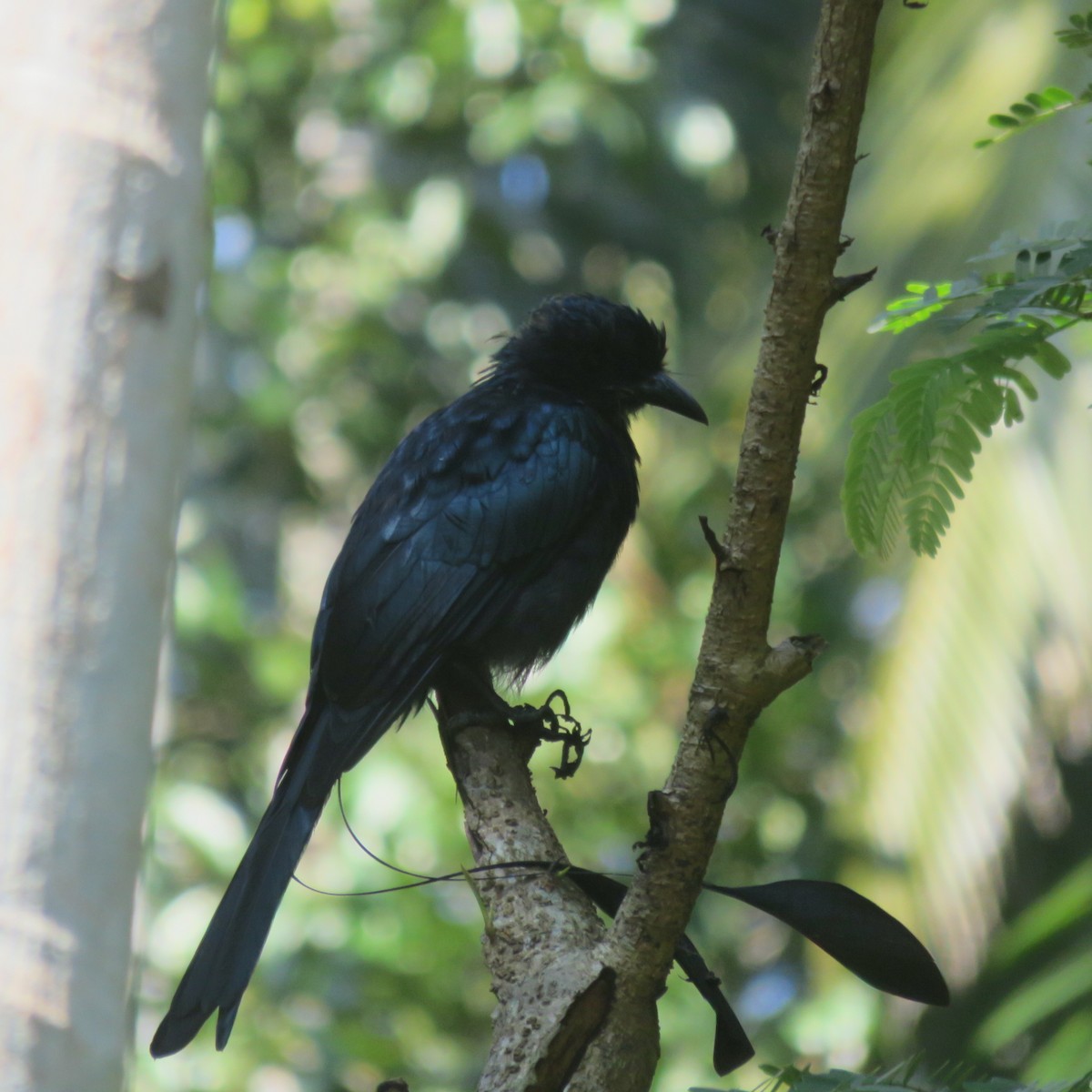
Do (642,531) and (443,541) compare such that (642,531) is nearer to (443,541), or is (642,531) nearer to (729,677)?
(443,541)

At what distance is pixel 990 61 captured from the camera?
5.48 m

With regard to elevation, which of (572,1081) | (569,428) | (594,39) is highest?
(594,39)

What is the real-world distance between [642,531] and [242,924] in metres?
5.43

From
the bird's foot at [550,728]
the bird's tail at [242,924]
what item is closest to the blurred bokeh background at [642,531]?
the bird's tail at [242,924]

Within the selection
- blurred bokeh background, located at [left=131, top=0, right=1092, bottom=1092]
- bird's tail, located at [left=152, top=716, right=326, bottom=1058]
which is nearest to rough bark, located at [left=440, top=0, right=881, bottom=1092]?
bird's tail, located at [left=152, top=716, right=326, bottom=1058]

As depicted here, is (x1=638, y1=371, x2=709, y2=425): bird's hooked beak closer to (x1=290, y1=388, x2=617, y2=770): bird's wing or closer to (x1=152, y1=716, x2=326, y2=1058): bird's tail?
(x1=290, y1=388, x2=617, y2=770): bird's wing

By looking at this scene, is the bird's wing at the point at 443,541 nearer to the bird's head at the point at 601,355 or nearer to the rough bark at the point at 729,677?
the bird's head at the point at 601,355

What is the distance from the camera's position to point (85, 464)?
2797mm

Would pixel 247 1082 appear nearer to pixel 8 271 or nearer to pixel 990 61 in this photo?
pixel 8 271

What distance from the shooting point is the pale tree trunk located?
2596mm

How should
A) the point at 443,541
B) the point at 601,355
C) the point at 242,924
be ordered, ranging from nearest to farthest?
1. the point at 242,924
2. the point at 443,541
3. the point at 601,355

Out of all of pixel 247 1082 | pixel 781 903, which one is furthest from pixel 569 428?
pixel 247 1082

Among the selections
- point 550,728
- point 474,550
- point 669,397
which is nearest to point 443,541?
point 474,550

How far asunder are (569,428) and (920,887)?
2022 mm
